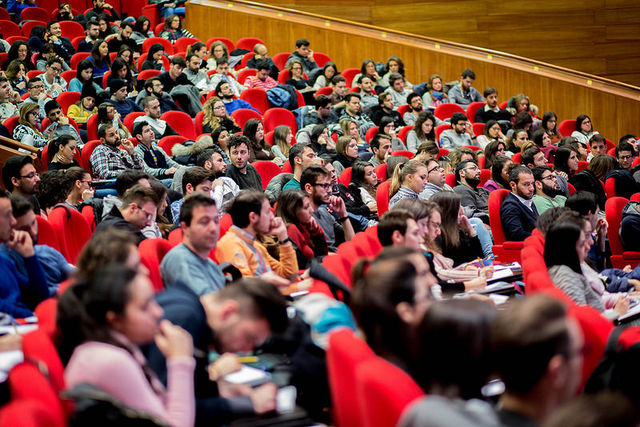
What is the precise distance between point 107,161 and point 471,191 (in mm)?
2069

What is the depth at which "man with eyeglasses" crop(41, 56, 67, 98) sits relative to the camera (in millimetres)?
5684

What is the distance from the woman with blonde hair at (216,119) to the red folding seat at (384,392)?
4.05m

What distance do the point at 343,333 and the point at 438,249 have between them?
175 cm

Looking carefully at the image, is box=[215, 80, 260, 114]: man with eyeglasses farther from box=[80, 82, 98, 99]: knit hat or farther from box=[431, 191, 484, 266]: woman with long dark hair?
box=[431, 191, 484, 266]: woman with long dark hair

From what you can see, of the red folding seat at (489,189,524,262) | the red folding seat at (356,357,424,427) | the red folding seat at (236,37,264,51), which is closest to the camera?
the red folding seat at (356,357,424,427)

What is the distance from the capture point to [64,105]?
18.0 ft

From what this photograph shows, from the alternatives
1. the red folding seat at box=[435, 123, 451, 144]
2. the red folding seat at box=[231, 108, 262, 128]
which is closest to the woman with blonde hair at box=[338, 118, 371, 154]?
the red folding seat at box=[231, 108, 262, 128]

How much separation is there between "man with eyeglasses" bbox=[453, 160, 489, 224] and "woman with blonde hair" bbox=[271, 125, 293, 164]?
114 centimetres

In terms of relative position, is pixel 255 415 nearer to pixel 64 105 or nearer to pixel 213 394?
pixel 213 394

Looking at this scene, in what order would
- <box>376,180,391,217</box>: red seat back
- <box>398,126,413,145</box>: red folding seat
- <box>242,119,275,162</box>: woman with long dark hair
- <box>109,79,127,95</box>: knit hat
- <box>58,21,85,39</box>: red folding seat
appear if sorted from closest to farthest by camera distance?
<box>376,180,391,217</box>: red seat back, <box>242,119,275,162</box>: woman with long dark hair, <box>109,79,127,95</box>: knit hat, <box>398,126,413,145</box>: red folding seat, <box>58,21,85,39</box>: red folding seat

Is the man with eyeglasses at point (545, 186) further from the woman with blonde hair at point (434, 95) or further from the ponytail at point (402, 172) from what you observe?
the woman with blonde hair at point (434, 95)

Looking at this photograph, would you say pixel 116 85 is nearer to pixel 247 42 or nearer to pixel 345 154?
pixel 345 154

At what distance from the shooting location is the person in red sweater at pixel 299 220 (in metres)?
2.90

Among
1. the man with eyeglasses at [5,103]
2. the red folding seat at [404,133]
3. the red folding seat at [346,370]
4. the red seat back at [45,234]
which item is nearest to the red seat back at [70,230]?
the red seat back at [45,234]
